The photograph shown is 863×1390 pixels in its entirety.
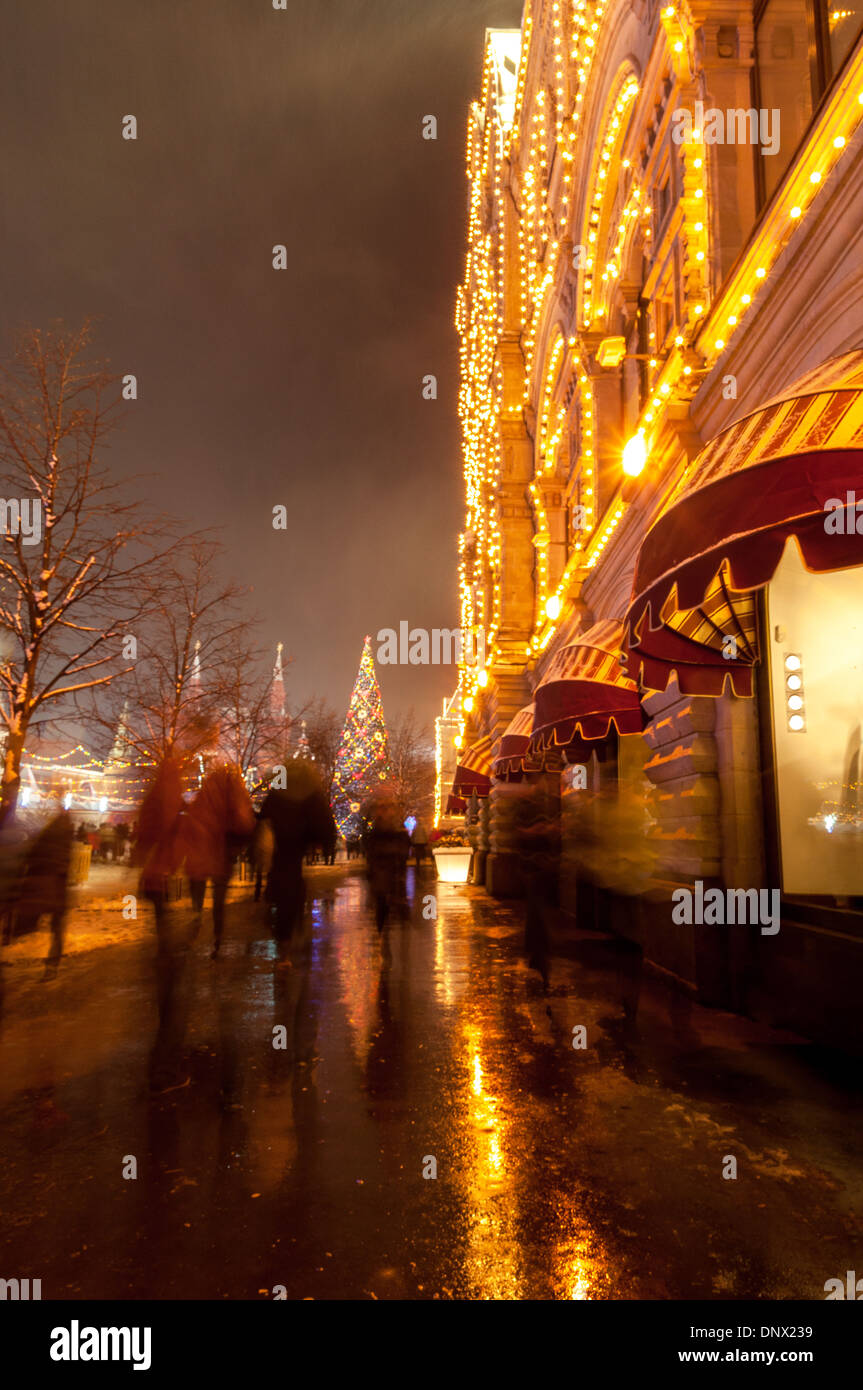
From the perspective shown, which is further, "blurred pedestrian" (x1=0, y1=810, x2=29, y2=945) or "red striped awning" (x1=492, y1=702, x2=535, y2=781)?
"red striped awning" (x1=492, y1=702, x2=535, y2=781)

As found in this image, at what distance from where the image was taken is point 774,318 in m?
6.71

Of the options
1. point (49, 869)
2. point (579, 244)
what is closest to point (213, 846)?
point (49, 869)

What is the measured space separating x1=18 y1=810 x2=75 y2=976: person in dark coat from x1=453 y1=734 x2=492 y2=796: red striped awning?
12.6m

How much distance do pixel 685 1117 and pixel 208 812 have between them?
5473 mm

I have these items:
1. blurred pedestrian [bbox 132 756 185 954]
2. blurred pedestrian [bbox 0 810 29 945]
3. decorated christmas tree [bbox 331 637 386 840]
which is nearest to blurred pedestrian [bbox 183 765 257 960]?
blurred pedestrian [bbox 132 756 185 954]

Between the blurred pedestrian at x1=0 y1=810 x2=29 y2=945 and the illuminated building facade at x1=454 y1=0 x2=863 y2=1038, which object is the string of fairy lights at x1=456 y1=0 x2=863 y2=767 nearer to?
the illuminated building facade at x1=454 y1=0 x2=863 y2=1038

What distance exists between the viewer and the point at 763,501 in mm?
4148

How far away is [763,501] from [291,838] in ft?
15.8

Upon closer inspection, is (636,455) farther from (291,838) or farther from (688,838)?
(291,838)

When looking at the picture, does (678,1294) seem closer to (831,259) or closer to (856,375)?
(856,375)

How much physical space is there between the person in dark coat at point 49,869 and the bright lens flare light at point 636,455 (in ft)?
26.3

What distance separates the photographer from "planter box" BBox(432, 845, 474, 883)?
82.8 feet

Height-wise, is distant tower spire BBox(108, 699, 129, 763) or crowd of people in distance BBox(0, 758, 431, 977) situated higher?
distant tower spire BBox(108, 699, 129, 763)
